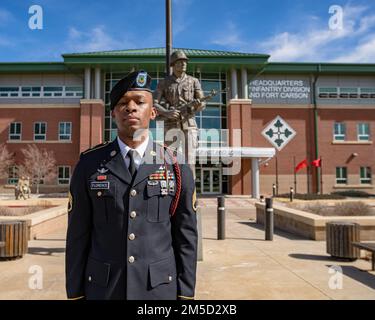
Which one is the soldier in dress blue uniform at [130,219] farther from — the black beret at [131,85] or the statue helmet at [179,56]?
the statue helmet at [179,56]

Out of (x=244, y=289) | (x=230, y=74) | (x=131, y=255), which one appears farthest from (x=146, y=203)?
(x=230, y=74)

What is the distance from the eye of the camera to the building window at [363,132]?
1219 inches

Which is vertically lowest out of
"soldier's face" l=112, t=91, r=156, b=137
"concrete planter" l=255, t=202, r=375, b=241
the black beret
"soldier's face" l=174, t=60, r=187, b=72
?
"concrete planter" l=255, t=202, r=375, b=241

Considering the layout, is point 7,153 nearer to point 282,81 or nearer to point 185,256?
point 282,81

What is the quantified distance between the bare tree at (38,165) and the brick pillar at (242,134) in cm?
1707

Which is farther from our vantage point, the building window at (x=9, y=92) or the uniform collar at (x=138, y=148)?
the building window at (x=9, y=92)

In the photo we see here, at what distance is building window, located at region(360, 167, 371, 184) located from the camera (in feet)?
100.0

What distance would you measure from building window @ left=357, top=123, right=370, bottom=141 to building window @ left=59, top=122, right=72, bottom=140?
28.8m

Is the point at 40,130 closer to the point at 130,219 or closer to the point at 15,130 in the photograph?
the point at 15,130

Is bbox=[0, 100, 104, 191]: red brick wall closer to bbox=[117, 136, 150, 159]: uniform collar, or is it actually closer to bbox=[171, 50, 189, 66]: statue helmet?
bbox=[171, 50, 189, 66]: statue helmet

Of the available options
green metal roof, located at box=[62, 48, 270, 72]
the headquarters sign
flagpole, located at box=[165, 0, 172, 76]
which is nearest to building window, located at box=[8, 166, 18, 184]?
green metal roof, located at box=[62, 48, 270, 72]

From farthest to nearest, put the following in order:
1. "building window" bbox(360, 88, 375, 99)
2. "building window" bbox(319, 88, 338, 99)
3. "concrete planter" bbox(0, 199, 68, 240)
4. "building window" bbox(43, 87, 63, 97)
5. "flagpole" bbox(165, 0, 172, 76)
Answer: "building window" bbox(360, 88, 375, 99), "building window" bbox(319, 88, 338, 99), "building window" bbox(43, 87, 63, 97), "concrete planter" bbox(0, 199, 68, 240), "flagpole" bbox(165, 0, 172, 76)

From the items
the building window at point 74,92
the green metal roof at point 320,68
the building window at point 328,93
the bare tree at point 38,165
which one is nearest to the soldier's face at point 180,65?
the bare tree at point 38,165

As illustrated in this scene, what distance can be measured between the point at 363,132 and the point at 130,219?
34.3 metres
